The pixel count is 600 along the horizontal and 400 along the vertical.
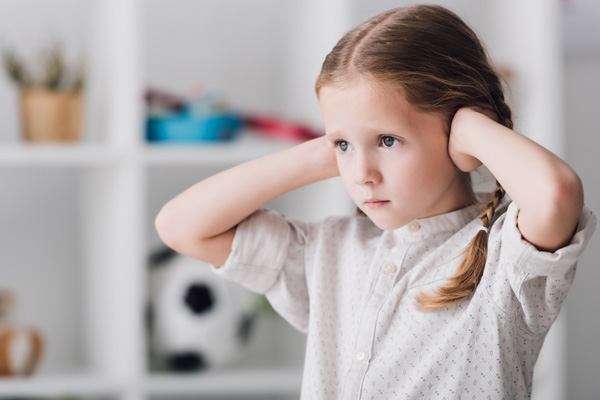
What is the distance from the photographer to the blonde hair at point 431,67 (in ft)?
1.99

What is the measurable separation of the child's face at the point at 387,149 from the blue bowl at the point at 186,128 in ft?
2.57

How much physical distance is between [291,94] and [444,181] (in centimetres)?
99

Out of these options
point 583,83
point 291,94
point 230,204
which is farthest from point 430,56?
point 583,83

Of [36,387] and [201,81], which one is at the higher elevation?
[201,81]

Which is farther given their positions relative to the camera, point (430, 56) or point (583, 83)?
point (583, 83)

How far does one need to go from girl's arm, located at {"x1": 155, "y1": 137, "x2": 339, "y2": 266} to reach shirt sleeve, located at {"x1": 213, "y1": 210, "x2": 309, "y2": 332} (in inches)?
0.6

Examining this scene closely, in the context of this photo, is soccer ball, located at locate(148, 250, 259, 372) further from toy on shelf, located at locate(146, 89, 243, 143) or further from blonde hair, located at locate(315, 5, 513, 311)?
blonde hair, located at locate(315, 5, 513, 311)

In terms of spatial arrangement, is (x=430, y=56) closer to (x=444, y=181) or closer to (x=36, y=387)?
(x=444, y=181)

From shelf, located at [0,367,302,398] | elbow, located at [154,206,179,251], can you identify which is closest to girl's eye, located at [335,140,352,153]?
elbow, located at [154,206,179,251]

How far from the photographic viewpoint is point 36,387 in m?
1.33

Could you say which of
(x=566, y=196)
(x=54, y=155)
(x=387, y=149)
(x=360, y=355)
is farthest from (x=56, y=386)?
(x=566, y=196)

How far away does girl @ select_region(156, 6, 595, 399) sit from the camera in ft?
1.90

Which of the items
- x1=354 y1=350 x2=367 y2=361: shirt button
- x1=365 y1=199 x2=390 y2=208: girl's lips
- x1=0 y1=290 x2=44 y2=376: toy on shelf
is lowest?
x1=0 y1=290 x2=44 y2=376: toy on shelf

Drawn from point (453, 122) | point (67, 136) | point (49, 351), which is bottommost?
point (49, 351)
